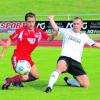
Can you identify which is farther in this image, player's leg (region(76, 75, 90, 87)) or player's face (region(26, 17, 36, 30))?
player's leg (region(76, 75, 90, 87))

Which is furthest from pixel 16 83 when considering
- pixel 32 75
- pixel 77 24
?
pixel 77 24

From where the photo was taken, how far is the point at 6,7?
56.2 metres

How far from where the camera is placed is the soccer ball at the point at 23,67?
11.7 m

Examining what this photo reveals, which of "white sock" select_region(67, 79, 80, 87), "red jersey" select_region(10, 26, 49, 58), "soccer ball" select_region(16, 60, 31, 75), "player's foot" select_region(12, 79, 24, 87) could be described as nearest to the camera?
"soccer ball" select_region(16, 60, 31, 75)

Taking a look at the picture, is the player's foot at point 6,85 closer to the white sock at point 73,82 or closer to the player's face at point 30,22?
the player's face at point 30,22

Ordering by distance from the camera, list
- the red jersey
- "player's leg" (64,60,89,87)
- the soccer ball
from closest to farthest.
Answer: the soccer ball, the red jersey, "player's leg" (64,60,89,87)

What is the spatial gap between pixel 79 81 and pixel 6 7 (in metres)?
44.6

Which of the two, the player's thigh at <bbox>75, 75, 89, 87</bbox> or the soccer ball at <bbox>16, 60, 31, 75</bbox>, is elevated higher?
the soccer ball at <bbox>16, 60, 31, 75</bbox>

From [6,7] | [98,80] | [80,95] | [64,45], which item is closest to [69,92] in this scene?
[80,95]

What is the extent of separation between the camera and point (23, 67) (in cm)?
1172

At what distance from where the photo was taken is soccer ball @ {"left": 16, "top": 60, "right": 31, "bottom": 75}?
1174 centimetres

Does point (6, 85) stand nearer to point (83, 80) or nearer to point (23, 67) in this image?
point (23, 67)

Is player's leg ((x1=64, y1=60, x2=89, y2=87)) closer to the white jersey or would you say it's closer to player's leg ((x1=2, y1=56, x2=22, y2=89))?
the white jersey

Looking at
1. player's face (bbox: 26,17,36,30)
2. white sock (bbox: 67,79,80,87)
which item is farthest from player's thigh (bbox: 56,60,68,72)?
player's face (bbox: 26,17,36,30)
